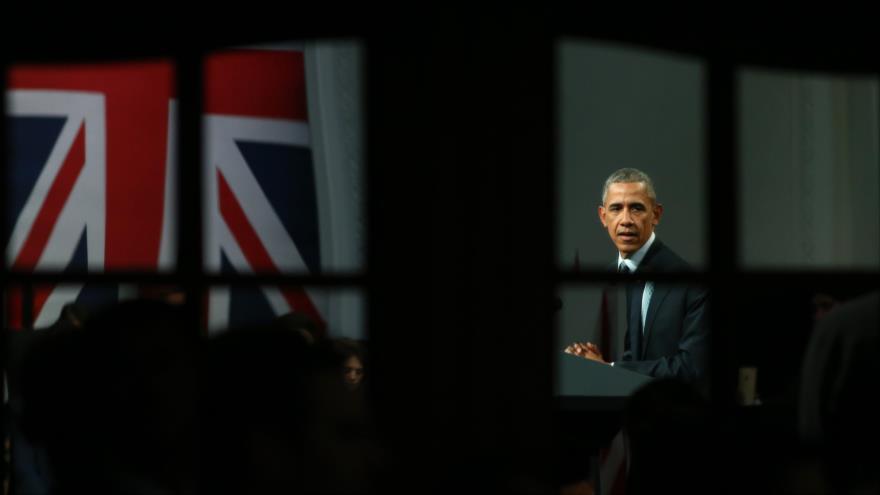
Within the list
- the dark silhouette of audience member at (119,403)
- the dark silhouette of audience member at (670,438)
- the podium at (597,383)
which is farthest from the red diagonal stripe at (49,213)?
the dark silhouette of audience member at (670,438)

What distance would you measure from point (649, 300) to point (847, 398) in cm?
270

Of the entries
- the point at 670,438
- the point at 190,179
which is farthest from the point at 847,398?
the point at 190,179

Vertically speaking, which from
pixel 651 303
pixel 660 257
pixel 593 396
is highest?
pixel 660 257

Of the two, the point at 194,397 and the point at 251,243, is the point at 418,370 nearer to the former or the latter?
the point at 194,397

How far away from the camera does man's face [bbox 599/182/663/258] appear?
A: 4.45m

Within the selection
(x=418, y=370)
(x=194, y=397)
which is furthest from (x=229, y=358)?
(x=418, y=370)

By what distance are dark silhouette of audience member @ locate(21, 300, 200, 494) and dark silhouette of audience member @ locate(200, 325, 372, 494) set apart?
0.11ft

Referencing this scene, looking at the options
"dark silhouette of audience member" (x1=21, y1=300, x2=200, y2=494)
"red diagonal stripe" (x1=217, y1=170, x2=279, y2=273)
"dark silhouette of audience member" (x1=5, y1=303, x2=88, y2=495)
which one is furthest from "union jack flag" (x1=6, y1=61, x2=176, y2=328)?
"dark silhouette of audience member" (x1=21, y1=300, x2=200, y2=494)

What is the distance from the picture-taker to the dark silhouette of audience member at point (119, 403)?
153 centimetres

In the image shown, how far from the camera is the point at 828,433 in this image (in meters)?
1.55

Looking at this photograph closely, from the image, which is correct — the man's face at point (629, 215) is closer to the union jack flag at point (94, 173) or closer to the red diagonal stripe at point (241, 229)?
the red diagonal stripe at point (241, 229)

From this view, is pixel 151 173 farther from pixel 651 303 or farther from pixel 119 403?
pixel 119 403

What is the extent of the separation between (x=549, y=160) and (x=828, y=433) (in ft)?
1.64

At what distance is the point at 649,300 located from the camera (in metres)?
4.24
